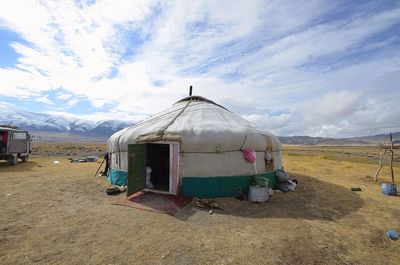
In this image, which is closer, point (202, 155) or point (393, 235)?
point (393, 235)

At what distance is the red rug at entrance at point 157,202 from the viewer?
7.93 metres

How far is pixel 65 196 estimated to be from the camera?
9414mm

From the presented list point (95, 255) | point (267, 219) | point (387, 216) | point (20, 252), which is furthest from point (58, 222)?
point (387, 216)

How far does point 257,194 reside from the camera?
9.16 meters

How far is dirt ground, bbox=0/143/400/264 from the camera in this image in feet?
16.7

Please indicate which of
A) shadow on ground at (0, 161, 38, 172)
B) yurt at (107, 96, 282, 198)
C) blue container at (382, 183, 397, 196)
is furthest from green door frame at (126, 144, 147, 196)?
shadow on ground at (0, 161, 38, 172)

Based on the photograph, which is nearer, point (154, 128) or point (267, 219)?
Result: point (267, 219)

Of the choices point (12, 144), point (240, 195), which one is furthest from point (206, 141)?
point (12, 144)

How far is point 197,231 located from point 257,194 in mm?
3577

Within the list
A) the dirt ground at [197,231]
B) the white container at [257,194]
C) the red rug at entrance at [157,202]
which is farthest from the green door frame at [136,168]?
the white container at [257,194]

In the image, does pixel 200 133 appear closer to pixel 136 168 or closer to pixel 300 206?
pixel 136 168

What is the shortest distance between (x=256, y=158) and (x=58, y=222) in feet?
23.5

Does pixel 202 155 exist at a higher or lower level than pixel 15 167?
higher

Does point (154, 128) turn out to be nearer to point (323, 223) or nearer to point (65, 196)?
point (65, 196)
